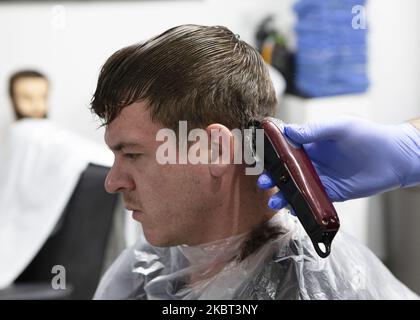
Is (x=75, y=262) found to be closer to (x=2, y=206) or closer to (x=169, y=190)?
(x=2, y=206)

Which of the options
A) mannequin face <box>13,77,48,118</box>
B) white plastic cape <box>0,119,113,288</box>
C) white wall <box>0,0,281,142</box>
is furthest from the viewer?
mannequin face <box>13,77,48,118</box>

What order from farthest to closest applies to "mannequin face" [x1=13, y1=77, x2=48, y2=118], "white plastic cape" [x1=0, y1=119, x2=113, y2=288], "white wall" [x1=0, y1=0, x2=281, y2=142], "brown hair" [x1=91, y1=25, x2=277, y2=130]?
"mannequin face" [x1=13, y1=77, x2=48, y2=118]
"white wall" [x1=0, y1=0, x2=281, y2=142]
"white plastic cape" [x1=0, y1=119, x2=113, y2=288]
"brown hair" [x1=91, y1=25, x2=277, y2=130]

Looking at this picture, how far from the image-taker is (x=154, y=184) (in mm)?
1022

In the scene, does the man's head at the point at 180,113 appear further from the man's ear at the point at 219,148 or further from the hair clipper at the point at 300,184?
the hair clipper at the point at 300,184

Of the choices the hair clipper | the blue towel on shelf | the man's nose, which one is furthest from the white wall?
the hair clipper

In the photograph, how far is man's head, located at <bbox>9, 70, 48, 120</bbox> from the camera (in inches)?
96.2

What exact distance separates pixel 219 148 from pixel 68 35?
1762 mm

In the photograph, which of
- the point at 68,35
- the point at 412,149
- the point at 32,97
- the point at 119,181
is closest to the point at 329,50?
the point at 68,35

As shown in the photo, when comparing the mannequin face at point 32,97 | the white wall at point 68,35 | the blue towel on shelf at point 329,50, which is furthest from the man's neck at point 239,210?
the mannequin face at point 32,97

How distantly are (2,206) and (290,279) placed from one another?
1.47m

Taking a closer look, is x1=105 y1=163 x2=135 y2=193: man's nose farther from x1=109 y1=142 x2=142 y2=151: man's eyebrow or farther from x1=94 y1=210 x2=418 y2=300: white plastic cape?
x1=94 y1=210 x2=418 y2=300: white plastic cape

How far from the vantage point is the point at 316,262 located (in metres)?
1.07

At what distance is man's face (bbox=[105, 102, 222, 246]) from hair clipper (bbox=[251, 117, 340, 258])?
16cm

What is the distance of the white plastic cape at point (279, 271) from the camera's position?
1.05m
